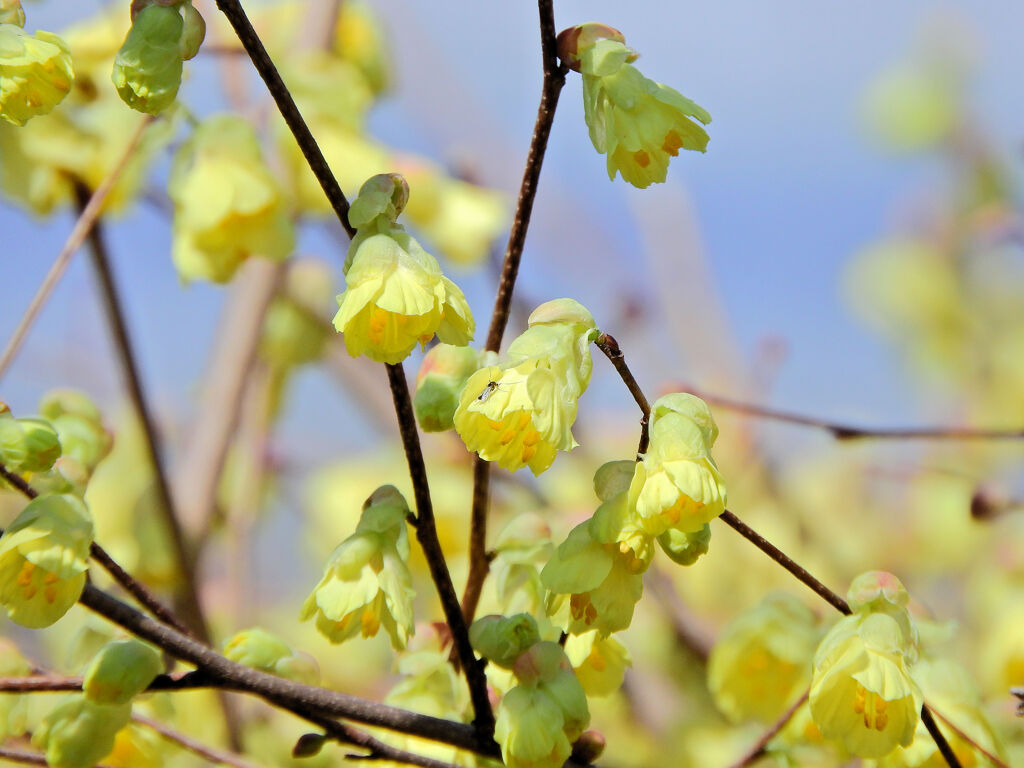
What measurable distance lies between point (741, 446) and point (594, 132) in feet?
5.29

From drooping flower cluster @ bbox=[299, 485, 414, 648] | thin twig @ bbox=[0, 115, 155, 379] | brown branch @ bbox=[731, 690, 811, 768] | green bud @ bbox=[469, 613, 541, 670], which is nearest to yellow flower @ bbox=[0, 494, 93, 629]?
drooping flower cluster @ bbox=[299, 485, 414, 648]

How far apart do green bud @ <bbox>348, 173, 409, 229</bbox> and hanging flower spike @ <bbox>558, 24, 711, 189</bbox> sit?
13 centimetres

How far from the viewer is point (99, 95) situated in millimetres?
1257

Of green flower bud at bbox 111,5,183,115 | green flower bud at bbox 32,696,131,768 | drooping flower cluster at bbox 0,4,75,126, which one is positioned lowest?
green flower bud at bbox 32,696,131,768

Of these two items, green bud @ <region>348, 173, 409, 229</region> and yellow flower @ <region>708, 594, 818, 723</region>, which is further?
yellow flower @ <region>708, 594, 818, 723</region>

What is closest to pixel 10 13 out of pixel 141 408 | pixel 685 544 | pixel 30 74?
pixel 30 74

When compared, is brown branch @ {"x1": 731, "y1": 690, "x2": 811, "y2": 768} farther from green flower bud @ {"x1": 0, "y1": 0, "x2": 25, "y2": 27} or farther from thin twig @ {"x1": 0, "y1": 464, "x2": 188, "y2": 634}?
green flower bud @ {"x1": 0, "y1": 0, "x2": 25, "y2": 27}

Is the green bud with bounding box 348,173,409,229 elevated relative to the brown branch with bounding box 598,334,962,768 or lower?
elevated

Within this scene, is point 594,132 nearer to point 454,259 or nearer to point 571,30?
point 571,30

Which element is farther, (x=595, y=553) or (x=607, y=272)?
(x=607, y=272)

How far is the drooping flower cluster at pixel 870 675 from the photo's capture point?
25.2 inches

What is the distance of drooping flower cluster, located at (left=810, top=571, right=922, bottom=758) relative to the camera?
640 millimetres

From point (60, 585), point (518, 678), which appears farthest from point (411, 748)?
point (60, 585)

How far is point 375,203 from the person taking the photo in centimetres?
62
